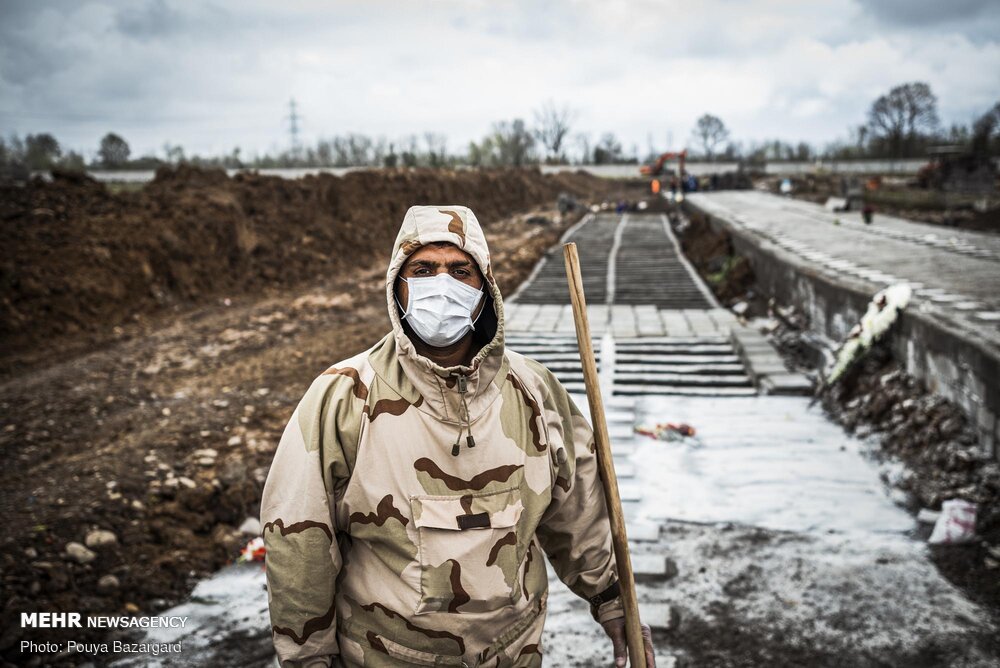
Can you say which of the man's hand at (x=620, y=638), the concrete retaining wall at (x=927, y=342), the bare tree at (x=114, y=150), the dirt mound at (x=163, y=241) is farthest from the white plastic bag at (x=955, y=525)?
the bare tree at (x=114, y=150)

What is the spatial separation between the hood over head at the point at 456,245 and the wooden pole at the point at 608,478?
24 centimetres

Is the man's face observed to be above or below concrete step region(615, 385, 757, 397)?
above

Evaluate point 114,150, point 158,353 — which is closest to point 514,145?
point 114,150

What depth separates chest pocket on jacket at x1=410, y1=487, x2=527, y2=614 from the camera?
1.75 m

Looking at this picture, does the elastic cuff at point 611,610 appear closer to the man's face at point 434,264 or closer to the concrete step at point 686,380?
the man's face at point 434,264

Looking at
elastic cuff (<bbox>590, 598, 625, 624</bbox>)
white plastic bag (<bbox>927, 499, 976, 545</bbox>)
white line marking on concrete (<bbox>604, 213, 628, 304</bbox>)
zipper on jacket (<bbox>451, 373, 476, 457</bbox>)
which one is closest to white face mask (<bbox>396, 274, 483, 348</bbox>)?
zipper on jacket (<bbox>451, 373, 476, 457</bbox>)

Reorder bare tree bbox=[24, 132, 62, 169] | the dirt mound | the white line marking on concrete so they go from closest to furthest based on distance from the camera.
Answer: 1. the dirt mound
2. the white line marking on concrete
3. bare tree bbox=[24, 132, 62, 169]

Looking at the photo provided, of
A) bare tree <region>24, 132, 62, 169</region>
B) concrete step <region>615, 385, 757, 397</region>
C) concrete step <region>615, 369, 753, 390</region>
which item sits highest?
bare tree <region>24, 132, 62, 169</region>

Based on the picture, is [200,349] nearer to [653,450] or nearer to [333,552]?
[653,450]

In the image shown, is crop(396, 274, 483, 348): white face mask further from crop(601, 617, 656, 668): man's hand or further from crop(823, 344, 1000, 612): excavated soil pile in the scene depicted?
crop(823, 344, 1000, 612): excavated soil pile

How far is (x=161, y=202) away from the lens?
13.2m

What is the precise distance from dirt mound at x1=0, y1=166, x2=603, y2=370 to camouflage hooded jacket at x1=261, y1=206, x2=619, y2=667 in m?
9.13

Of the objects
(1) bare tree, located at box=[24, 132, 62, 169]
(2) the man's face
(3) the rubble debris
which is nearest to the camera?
(2) the man's face

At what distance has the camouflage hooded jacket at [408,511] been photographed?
5.64 feet
